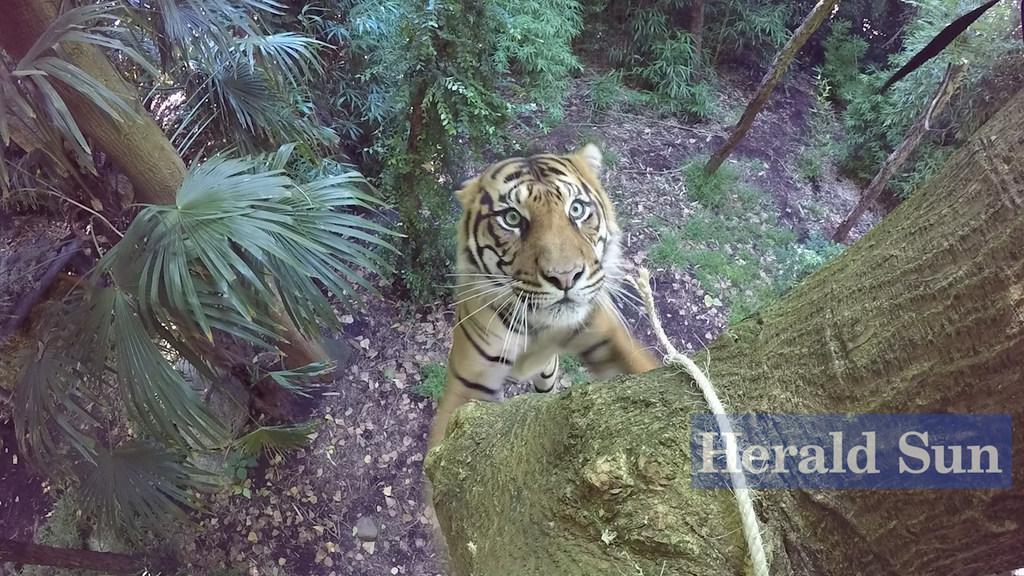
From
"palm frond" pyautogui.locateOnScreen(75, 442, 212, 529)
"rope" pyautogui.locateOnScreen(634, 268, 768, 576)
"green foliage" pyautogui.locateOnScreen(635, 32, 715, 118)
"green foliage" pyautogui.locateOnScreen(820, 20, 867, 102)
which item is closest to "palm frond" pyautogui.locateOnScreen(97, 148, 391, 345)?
"palm frond" pyautogui.locateOnScreen(75, 442, 212, 529)

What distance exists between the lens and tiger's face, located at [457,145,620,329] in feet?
5.24

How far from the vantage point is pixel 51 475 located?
206 centimetres

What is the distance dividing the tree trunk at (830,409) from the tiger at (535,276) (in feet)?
2.11

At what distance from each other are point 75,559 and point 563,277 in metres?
2.55

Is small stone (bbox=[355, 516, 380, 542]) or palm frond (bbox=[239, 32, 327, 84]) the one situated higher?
palm frond (bbox=[239, 32, 327, 84])

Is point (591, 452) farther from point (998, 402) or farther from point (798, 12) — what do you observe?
point (798, 12)

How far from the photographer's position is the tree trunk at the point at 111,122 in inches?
64.3

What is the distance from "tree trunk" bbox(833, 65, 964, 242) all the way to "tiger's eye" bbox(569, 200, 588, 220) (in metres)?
2.62

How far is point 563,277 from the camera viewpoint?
1556mm

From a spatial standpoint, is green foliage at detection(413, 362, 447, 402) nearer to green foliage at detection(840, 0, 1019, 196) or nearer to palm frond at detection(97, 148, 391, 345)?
palm frond at detection(97, 148, 391, 345)

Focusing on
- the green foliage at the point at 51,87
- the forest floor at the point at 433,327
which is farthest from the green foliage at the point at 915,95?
the green foliage at the point at 51,87

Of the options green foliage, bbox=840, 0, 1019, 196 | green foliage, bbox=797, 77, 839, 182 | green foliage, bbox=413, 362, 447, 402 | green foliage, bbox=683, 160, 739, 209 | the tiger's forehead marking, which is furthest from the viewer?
green foliage, bbox=797, 77, 839, 182

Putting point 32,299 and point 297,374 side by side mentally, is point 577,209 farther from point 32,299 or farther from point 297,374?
point 32,299

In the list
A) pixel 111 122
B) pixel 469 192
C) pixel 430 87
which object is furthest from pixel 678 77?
pixel 111 122
